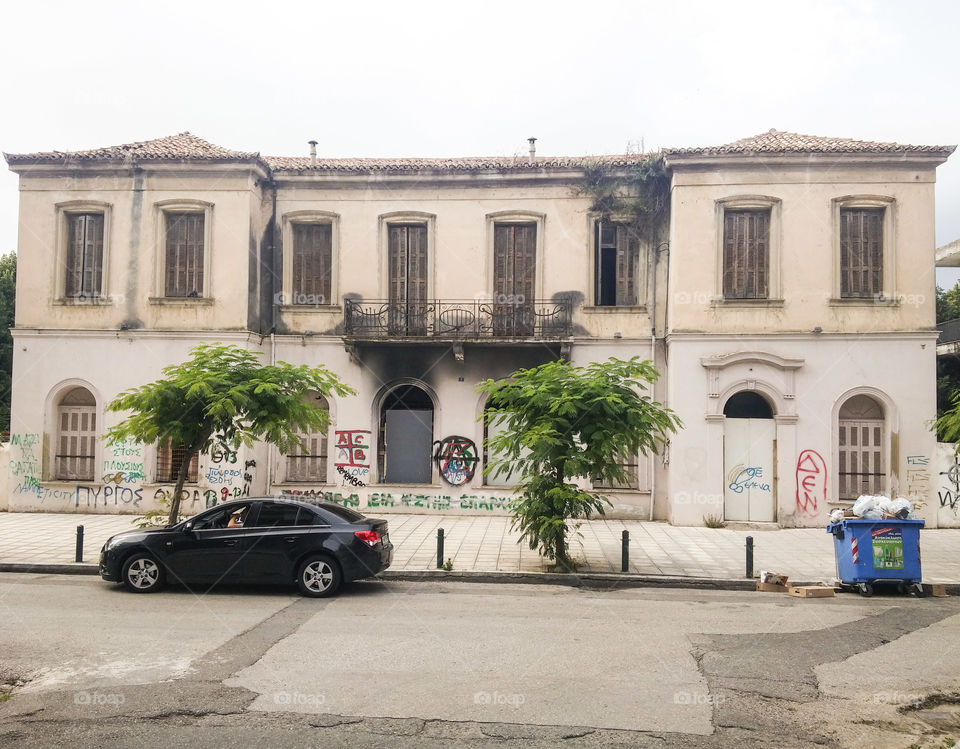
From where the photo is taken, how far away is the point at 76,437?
65.3 ft

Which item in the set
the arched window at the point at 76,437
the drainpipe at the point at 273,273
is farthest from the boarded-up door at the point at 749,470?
the arched window at the point at 76,437

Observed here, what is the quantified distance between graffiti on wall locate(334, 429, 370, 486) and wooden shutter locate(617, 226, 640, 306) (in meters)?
7.42

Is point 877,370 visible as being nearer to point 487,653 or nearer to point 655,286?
point 655,286

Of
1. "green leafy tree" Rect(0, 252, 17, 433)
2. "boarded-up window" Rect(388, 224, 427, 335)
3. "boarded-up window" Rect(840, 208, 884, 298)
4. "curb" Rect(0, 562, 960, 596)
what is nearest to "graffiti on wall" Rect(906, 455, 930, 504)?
"boarded-up window" Rect(840, 208, 884, 298)

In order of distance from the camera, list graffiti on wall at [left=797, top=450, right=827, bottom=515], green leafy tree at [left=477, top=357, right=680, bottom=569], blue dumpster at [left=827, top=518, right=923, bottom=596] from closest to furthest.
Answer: blue dumpster at [left=827, top=518, right=923, bottom=596]
green leafy tree at [left=477, top=357, right=680, bottom=569]
graffiti on wall at [left=797, top=450, right=827, bottom=515]

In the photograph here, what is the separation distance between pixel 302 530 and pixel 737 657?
6101 millimetres

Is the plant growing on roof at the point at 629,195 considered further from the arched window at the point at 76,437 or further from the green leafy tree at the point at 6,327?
the green leafy tree at the point at 6,327

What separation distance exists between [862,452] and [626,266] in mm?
7180

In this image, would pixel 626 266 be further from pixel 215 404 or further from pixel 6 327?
pixel 6 327

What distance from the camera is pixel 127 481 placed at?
766 inches

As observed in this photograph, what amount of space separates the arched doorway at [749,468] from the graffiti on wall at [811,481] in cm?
60

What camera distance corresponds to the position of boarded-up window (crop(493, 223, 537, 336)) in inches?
784

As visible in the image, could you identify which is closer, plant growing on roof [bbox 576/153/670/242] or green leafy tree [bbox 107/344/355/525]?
green leafy tree [bbox 107/344/355/525]

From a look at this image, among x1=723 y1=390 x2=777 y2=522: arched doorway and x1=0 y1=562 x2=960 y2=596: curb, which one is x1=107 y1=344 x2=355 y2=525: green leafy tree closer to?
x1=0 y1=562 x2=960 y2=596: curb
